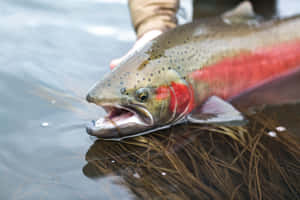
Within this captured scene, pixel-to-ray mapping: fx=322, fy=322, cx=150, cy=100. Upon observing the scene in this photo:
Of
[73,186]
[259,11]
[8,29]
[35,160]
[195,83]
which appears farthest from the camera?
[259,11]

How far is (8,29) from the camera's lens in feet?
13.8

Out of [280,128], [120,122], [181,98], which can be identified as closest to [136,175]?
[120,122]

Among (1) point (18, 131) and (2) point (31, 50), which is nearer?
(1) point (18, 131)

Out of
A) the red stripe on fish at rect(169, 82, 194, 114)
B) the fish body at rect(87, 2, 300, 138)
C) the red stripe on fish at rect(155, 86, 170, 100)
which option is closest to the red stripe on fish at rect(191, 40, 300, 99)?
the fish body at rect(87, 2, 300, 138)

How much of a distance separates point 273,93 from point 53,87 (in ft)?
7.53

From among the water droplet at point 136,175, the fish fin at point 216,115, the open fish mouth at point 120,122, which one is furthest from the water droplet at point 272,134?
the water droplet at point 136,175

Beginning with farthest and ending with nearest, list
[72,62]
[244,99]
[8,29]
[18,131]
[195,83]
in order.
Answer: [8,29]
[72,62]
[244,99]
[195,83]
[18,131]

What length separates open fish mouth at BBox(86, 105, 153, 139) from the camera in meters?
2.38

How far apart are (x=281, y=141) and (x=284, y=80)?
1401mm

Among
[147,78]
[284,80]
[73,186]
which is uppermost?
[147,78]

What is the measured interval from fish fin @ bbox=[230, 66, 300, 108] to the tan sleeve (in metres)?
1.18

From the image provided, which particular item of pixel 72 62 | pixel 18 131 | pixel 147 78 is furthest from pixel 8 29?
pixel 147 78

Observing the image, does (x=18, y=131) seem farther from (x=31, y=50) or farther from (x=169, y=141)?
(x=31, y=50)

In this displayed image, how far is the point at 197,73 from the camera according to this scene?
292 centimetres
